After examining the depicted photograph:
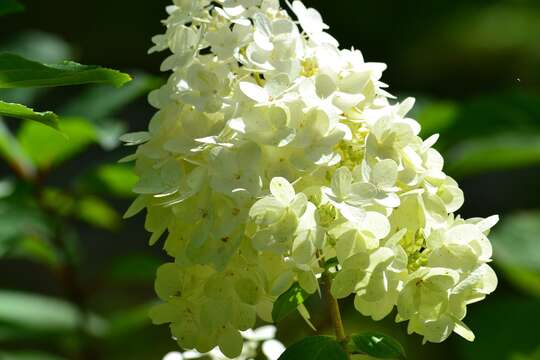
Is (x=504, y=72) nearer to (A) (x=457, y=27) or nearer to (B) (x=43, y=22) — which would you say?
(A) (x=457, y=27)

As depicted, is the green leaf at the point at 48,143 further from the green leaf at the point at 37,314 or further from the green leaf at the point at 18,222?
the green leaf at the point at 37,314

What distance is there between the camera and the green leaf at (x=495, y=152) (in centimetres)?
154

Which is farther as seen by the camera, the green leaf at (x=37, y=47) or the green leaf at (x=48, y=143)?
the green leaf at (x=37, y=47)

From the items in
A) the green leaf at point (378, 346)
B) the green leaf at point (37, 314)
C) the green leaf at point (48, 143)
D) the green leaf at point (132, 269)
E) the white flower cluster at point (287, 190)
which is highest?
the white flower cluster at point (287, 190)

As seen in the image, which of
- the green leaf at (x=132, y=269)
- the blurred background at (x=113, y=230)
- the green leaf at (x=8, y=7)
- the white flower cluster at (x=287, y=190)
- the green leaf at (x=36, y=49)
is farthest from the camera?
the green leaf at (x=36, y=49)

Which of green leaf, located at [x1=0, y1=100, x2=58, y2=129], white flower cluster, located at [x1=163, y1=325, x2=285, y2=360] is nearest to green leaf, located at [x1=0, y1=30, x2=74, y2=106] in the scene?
white flower cluster, located at [x1=163, y1=325, x2=285, y2=360]

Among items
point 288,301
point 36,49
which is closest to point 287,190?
point 288,301

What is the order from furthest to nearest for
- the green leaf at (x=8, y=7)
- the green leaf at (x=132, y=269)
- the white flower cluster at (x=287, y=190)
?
1. the green leaf at (x=132, y=269)
2. the green leaf at (x=8, y=7)
3. the white flower cluster at (x=287, y=190)

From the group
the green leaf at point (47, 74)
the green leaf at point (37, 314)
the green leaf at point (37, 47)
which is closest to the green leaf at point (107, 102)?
the green leaf at point (37, 47)

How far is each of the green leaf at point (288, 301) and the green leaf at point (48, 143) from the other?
2.25ft

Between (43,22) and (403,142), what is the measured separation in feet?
12.5

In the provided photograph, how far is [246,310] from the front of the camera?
0.75 m

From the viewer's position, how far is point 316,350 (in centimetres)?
75

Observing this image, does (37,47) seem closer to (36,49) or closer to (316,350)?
(36,49)
